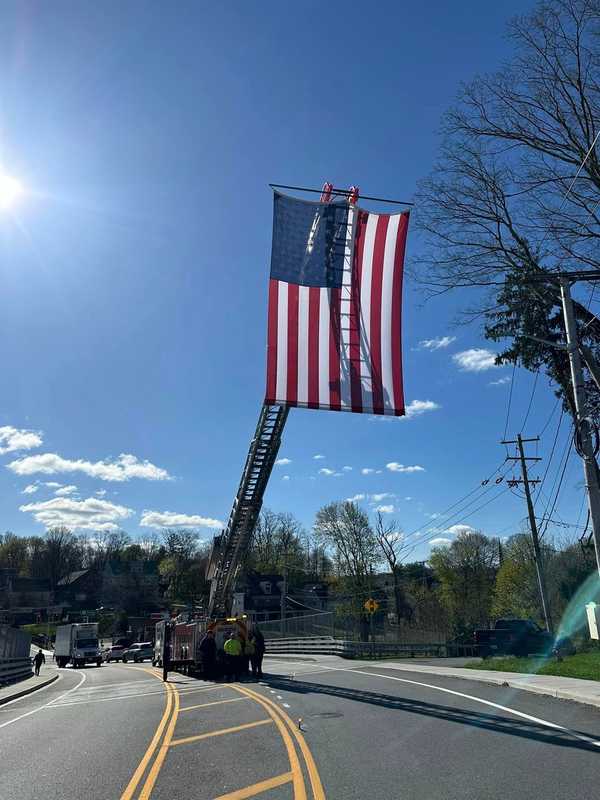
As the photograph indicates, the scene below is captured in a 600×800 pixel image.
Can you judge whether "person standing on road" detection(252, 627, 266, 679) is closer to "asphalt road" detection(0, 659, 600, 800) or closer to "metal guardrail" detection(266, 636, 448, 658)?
"asphalt road" detection(0, 659, 600, 800)

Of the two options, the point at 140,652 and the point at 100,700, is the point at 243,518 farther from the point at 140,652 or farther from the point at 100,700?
the point at 140,652

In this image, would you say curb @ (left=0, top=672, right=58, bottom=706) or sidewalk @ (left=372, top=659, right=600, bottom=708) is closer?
sidewalk @ (left=372, top=659, right=600, bottom=708)

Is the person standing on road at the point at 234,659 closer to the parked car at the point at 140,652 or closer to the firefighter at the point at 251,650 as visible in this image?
the firefighter at the point at 251,650

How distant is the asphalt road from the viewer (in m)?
6.68

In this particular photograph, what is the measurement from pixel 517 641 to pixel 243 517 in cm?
1519

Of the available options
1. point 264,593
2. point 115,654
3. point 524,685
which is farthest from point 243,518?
point 264,593

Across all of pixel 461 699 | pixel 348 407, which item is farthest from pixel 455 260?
pixel 461 699

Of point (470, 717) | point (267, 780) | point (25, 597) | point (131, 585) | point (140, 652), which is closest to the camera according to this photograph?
point (267, 780)

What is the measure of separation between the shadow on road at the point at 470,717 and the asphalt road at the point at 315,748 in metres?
0.03

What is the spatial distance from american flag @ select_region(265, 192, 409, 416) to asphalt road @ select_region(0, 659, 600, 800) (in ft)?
19.9

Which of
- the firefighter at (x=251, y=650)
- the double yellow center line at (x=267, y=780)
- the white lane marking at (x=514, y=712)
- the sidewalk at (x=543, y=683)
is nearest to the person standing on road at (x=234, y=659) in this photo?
the firefighter at (x=251, y=650)

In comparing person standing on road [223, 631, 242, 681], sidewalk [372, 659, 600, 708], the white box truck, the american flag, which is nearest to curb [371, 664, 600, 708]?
sidewalk [372, 659, 600, 708]

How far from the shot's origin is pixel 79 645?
4825 cm

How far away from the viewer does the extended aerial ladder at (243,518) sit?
1966 centimetres
